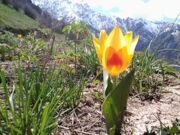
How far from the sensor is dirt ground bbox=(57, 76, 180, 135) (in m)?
2.10

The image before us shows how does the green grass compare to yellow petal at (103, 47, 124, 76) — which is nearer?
yellow petal at (103, 47, 124, 76)

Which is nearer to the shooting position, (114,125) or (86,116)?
(114,125)

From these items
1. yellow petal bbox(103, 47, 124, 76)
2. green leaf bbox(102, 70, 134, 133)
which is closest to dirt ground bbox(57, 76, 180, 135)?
green leaf bbox(102, 70, 134, 133)

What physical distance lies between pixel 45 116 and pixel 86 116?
95cm

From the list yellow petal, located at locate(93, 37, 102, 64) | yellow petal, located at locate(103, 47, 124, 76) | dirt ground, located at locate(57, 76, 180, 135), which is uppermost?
yellow petal, located at locate(93, 37, 102, 64)

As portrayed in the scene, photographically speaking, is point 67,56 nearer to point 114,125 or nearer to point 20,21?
point 114,125

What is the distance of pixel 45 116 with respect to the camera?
1.47m

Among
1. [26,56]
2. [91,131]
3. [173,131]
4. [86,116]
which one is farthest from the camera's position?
[26,56]

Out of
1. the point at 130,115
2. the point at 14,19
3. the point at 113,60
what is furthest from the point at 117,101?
the point at 14,19

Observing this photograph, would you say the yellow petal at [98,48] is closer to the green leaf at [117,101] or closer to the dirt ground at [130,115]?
the green leaf at [117,101]

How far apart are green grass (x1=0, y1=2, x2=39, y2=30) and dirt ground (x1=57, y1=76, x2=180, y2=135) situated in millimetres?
52198

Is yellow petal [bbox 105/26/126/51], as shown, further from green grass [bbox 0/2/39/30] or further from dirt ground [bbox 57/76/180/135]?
green grass [bbox 0/2/39/30]

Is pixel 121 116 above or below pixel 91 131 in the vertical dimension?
above

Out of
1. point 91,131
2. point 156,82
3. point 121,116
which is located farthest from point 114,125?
point 156,82
